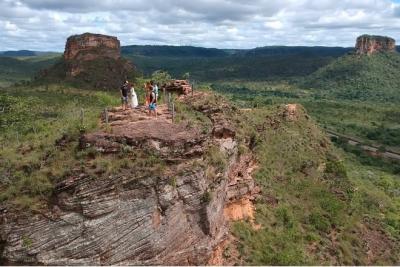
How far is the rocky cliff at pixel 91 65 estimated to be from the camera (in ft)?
315

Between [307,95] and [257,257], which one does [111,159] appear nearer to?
[257,257]

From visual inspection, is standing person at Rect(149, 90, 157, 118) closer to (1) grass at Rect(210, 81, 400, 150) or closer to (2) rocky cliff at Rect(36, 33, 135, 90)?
(1) grass at Rect(210, 81, 400, 150)

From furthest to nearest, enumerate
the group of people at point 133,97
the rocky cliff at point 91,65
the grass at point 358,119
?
the grass at point 358,119
the rocky cliff at point 91,65
the group of people at point 133,97

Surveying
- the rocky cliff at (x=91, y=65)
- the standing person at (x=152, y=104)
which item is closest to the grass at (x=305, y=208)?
the standing person at (x=152, y=104)

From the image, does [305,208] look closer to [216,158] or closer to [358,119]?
[216,158]

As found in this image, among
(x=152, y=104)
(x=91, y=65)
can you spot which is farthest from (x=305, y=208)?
(x=91, y=65)

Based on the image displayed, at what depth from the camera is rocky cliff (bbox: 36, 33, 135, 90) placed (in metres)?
95.9

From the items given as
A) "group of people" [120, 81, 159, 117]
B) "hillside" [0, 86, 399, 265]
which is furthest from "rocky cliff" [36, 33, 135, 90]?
"group of people" [120, 81, 159, 117]

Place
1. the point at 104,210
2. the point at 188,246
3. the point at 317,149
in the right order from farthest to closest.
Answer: the point at 317,149 → the point at 188,246 → the point at 104,210

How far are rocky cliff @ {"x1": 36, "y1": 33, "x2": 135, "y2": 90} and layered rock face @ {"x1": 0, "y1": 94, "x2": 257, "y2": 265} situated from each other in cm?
7331

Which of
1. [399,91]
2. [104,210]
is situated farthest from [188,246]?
[399,91]

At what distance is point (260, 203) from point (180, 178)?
1147 centimetres

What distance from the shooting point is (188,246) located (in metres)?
21.9

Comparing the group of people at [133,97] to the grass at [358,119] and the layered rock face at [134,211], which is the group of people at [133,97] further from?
the grass at [358,119]
